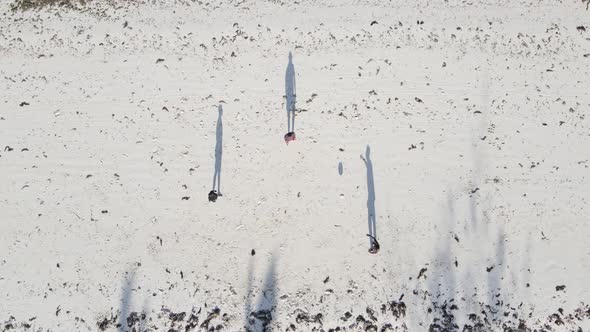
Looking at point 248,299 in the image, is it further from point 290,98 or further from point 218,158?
point 290,98

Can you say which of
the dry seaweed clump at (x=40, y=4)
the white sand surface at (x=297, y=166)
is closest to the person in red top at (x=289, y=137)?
the white sand surface at (x=297, y=166)

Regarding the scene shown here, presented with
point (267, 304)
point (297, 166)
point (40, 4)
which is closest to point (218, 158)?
point (297, 166)

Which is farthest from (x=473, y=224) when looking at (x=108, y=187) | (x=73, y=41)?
(x=73, y=41)

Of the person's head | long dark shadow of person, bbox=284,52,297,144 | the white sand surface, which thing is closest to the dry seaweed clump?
the white sand surface

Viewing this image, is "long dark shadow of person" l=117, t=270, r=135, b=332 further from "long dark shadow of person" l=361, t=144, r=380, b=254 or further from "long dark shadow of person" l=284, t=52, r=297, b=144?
"long dark shadow of person" l=361, t=144, r=380, b=254

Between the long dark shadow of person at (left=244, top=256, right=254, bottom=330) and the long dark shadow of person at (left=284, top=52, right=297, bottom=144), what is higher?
the long dark shadow of person at (left=284, top=52, right=297, bottom=144)

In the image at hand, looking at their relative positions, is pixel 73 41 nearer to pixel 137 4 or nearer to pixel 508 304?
pixel 137 4
